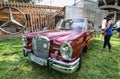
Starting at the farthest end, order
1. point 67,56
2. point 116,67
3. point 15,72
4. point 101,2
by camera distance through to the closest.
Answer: point 101,2, point 116,67, point 15,72, point 67,56

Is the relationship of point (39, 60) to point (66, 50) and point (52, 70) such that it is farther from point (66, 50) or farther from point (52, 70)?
point (66, 50)

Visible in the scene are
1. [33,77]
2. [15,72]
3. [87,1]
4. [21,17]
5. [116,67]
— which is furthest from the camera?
[87,1]

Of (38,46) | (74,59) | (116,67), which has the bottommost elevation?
(116,67)

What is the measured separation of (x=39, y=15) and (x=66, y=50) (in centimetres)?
649

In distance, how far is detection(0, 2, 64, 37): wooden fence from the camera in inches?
322

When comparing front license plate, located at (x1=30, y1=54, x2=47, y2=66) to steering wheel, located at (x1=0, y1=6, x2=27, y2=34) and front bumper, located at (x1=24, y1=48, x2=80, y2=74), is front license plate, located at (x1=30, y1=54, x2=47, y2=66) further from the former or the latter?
steering wheel, located at (x1=0, y1=6, x2=27, y2=34)

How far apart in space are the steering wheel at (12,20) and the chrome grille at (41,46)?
5.12 m

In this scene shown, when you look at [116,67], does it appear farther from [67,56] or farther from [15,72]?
[15,72]

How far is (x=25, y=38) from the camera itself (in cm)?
371

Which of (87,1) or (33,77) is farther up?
(87,1)

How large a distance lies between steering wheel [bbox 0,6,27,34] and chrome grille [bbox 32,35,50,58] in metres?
5.12

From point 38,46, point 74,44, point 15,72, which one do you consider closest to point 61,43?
point 74,44

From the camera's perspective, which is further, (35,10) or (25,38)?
(35,10)

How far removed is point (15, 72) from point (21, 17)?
5384 millimetres
